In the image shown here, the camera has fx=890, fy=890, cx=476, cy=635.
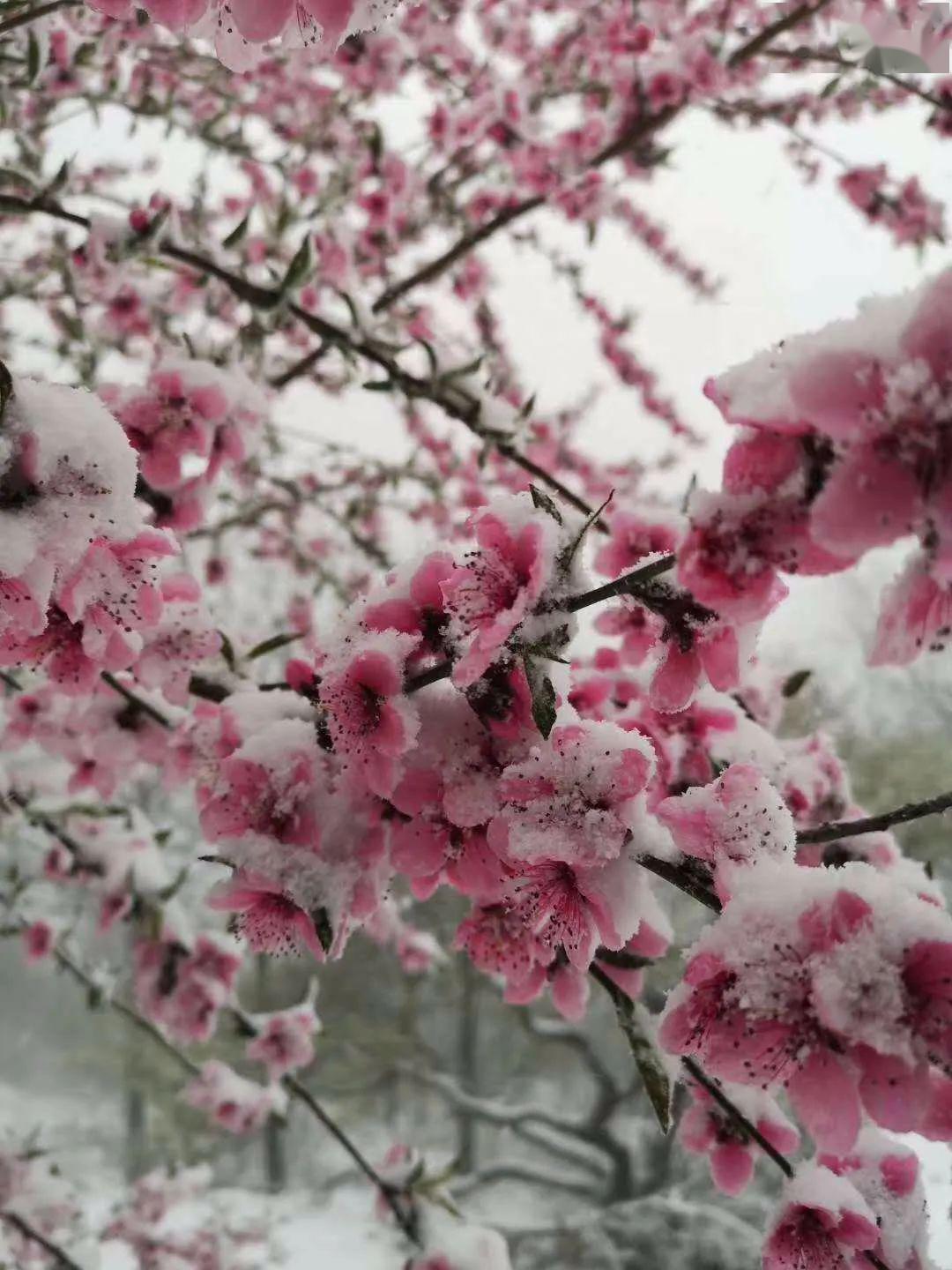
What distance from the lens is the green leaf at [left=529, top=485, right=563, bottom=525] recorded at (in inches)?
29.4

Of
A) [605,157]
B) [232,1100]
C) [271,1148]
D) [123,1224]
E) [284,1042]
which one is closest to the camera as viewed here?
[284,1042]

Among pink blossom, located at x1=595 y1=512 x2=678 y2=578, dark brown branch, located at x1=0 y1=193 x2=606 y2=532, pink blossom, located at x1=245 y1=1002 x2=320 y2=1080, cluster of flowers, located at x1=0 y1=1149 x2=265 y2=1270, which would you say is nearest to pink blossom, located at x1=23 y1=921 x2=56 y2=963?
→ cluster of flowers, located at x1=0 y1=1149 x2=265 y2=1270

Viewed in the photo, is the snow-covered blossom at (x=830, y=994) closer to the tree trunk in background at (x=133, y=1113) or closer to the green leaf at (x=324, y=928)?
the green leaf at (x=324, y=928)

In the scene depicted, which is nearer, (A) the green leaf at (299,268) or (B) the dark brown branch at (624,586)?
(B) the dark brown branch at (624,586)

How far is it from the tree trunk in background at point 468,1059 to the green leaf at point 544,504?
9.22 meters

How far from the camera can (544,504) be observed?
0.75 meters

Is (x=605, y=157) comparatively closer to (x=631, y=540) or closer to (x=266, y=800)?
(x=631, y=540)

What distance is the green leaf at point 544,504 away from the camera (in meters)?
0.75

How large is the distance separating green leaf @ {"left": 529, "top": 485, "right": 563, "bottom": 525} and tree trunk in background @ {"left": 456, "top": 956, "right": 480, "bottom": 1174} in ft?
30.2

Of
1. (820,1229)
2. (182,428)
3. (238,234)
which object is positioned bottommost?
(820,1229)

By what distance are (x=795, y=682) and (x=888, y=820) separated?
681 millimetres

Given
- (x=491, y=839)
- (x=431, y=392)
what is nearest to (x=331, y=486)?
(x=431, y=392)

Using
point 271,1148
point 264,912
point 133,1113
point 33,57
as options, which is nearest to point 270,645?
point 264,912

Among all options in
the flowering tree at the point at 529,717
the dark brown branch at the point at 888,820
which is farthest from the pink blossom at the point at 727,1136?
the dark brown branch at the point at 888,820
